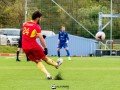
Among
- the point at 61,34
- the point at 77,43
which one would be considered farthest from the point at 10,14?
the point at 61,34

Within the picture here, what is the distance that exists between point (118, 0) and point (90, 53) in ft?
30.9

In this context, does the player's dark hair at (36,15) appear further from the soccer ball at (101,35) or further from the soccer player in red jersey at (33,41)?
the soccer ball at (101,35)

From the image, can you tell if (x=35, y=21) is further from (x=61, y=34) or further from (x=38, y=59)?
(x=61, y=34)

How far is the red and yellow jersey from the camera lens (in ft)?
48.0

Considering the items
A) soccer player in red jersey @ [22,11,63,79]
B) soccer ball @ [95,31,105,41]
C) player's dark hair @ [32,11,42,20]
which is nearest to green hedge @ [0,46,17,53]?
soccer ball @ [95,31,105,41]

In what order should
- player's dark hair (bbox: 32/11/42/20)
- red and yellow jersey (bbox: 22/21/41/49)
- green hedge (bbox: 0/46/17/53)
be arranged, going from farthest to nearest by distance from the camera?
green hedge (bbox: 0/46/17/53)
red and yellow jersey (bbox: 22/21/41/49)
player's dark hair (bbox: 32/11/42/20)

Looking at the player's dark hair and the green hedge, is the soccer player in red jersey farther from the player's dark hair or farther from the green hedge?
the green hedge

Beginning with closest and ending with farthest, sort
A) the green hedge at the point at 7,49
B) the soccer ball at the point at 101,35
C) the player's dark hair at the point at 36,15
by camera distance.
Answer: the player's dark hair at the point at 36,15 < the soccer ball at the point at 101,35 < the green hedge at the point at 7,49

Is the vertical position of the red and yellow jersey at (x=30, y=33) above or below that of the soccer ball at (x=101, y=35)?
above

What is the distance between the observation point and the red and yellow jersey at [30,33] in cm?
1464

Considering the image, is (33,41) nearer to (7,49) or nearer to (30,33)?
(30,33)

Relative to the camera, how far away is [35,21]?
14.7 meters

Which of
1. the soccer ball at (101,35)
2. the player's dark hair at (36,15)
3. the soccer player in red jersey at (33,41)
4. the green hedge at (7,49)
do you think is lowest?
the green hedge at (7,49)

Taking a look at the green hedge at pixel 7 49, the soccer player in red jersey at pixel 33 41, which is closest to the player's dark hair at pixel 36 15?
the soccer player in red jersey at pixel 33 41
